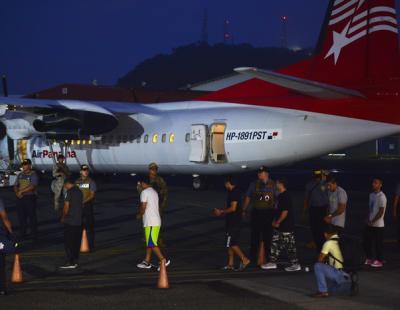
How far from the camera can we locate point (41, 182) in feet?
128

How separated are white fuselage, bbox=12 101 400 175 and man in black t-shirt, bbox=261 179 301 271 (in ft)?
33.1

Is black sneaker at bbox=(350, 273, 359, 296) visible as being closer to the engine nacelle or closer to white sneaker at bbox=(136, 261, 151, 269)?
white sneaker at bbox=(136, 261, 151, 269)

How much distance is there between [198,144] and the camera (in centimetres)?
2797

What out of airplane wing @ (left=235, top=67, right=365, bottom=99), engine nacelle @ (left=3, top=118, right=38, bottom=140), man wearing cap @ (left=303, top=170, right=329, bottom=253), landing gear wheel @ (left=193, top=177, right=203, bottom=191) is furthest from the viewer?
engine nacelle @ (left=3, top=118, right=38, bottom=140)

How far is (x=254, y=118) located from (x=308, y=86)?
430 centimetres

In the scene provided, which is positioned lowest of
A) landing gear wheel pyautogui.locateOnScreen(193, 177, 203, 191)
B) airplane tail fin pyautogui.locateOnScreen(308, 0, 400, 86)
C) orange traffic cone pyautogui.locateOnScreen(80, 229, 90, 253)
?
orange traffic cone pyautogui.locateOnScreen(80, 229, 90, 253)

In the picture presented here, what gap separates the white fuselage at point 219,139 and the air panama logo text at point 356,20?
2634mm

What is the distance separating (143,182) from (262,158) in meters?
12.8

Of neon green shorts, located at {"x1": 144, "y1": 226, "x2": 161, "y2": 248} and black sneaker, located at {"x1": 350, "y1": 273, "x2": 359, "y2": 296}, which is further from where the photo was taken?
neon green shorts, located at {"x1": 144, "y1": 226, "x2": 161, "y2": 248}

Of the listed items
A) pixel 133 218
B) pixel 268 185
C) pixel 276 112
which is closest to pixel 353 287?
pixel 268 185

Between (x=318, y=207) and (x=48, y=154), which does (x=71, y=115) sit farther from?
(x=318, y=207)

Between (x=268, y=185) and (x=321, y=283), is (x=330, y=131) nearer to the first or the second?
(x=268, y=185)

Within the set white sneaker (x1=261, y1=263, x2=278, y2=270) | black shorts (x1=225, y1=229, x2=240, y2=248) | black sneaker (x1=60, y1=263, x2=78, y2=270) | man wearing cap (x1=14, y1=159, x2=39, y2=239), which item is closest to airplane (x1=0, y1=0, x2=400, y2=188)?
man wearing cap (x1=14, y1=159, x2=39, y2=239)

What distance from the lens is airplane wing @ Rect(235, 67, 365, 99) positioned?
2119cm
